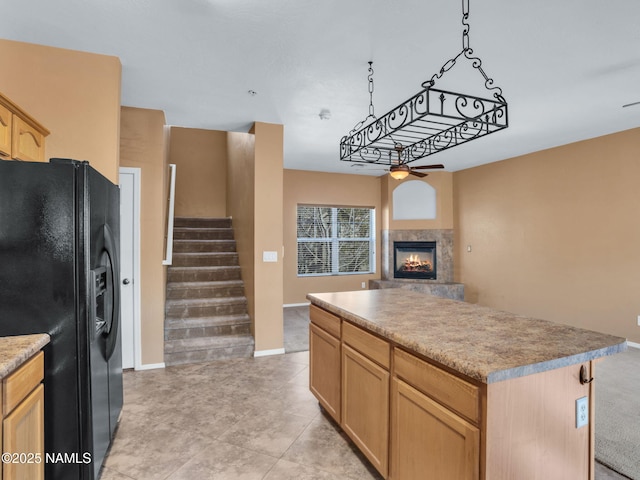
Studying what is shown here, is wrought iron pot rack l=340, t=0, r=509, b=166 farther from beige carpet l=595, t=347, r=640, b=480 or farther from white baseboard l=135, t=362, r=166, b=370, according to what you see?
white baseboard l=135, t=362, r=166, b=370

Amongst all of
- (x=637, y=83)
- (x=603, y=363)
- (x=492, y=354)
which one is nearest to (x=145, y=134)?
(x=492, y=354)

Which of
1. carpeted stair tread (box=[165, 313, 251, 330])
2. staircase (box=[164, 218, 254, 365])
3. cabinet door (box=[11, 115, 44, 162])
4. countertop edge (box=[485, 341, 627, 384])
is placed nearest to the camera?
countertop edge (box=[485, 341, 627, 384])

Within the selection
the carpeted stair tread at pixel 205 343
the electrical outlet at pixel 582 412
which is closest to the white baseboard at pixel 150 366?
the carpeted stair tread at pixel 205 343

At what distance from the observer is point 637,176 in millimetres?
4125

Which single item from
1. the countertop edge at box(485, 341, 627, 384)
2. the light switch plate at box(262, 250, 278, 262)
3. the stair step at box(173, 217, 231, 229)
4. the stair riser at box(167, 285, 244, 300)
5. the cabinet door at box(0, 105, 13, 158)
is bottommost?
the stair riser at box(167, 285, 244, 300)

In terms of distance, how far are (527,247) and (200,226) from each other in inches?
208

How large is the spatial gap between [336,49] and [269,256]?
2256mm

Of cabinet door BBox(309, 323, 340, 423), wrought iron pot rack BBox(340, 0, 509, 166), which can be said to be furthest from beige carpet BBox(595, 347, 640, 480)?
wrought iron pot rack BBox(340, 0, 509, 166)

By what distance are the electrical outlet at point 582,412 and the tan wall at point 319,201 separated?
552 cm

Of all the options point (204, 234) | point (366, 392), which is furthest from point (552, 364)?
point (204, 234)

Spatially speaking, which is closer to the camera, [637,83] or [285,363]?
[637,83]

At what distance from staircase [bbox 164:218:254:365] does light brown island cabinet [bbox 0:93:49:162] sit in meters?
2.21

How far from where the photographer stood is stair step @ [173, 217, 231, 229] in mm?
5875

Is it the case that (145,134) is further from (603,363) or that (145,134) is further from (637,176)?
(637,176)
